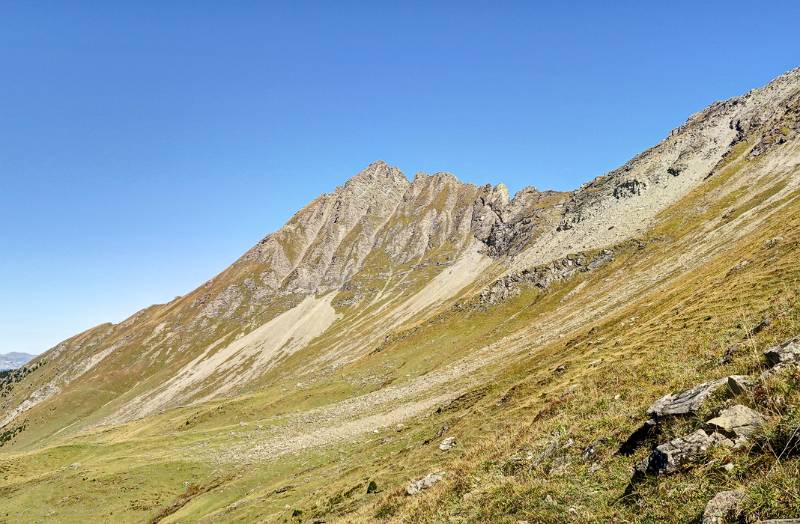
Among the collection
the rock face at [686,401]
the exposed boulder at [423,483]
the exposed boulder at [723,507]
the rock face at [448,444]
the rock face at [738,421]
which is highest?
the rock face at [738,421]

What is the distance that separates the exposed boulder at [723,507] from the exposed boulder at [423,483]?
15.3m

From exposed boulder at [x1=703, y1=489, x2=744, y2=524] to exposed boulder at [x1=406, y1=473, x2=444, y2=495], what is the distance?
15346 millimetres

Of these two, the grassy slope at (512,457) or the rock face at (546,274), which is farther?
the rock face at (546,274)

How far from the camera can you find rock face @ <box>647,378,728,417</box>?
13.7 m

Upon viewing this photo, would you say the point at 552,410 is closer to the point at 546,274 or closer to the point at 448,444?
the point at 448,444

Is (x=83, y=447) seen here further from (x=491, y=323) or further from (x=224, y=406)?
(x=491, y=323)

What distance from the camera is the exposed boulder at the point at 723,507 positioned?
29.7 feet

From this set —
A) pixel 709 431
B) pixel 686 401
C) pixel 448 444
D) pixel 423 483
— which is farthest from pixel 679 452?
pixel 448 444

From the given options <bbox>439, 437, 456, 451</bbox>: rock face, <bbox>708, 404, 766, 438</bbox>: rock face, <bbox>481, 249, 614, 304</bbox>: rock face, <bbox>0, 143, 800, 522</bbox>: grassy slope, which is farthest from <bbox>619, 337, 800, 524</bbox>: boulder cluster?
<bbox>481, 249, 614, 304</bbox>: rock face

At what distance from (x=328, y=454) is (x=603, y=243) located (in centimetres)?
11897

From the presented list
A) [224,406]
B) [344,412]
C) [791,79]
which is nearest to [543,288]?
[344,412]

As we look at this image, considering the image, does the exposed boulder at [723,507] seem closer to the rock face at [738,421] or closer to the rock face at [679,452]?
the rock face at [679,452]

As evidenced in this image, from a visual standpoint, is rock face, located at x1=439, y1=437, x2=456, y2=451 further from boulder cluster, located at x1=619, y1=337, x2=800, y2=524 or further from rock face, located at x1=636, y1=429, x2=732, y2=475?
rock face, located at x1=636, y1=429, x2=732, y2=475

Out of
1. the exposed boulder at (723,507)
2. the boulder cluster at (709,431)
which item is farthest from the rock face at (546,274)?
the exposed boulder at (723,507)
